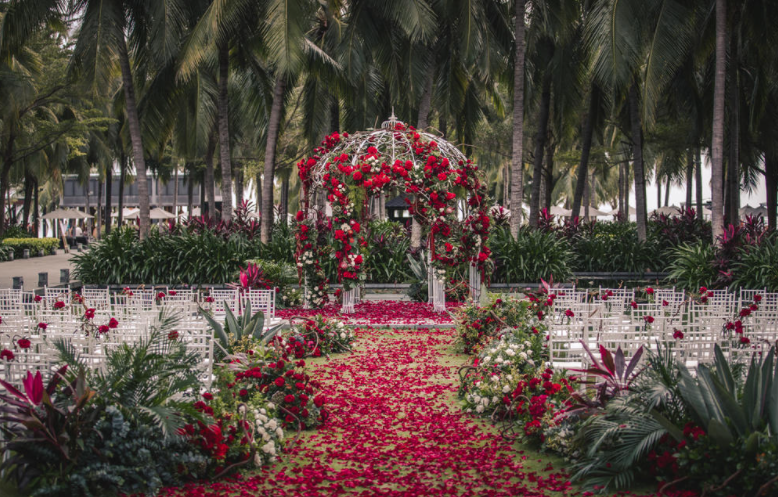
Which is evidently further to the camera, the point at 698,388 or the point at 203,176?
the point at 203,176

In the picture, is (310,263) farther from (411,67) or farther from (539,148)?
(539,148)

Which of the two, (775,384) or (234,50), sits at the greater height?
(234,50)

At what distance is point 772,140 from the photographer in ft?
82.1

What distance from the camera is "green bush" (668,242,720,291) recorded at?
1658cm

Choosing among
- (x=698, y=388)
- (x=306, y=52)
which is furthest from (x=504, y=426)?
(x=306, y=52)

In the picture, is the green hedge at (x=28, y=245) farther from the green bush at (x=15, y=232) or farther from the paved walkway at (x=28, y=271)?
the paved walkway at (x=28, y=271)

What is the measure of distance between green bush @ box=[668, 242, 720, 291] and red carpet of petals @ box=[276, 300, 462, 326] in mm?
5513

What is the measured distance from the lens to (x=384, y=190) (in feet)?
51.4

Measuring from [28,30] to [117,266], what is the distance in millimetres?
6386

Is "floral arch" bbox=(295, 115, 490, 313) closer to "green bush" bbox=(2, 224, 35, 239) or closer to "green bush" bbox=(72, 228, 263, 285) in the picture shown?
"green bush" bbox=(72, 228, 263, 285)

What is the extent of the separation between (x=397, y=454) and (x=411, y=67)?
15.8m

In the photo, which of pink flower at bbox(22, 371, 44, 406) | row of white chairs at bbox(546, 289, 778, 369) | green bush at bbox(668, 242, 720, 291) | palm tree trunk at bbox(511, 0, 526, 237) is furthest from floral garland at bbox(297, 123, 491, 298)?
pink flower at bbox(22, 371, 44, 406)

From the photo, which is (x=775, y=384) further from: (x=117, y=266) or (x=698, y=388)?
(x=117, y=266)

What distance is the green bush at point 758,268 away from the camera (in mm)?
15305
